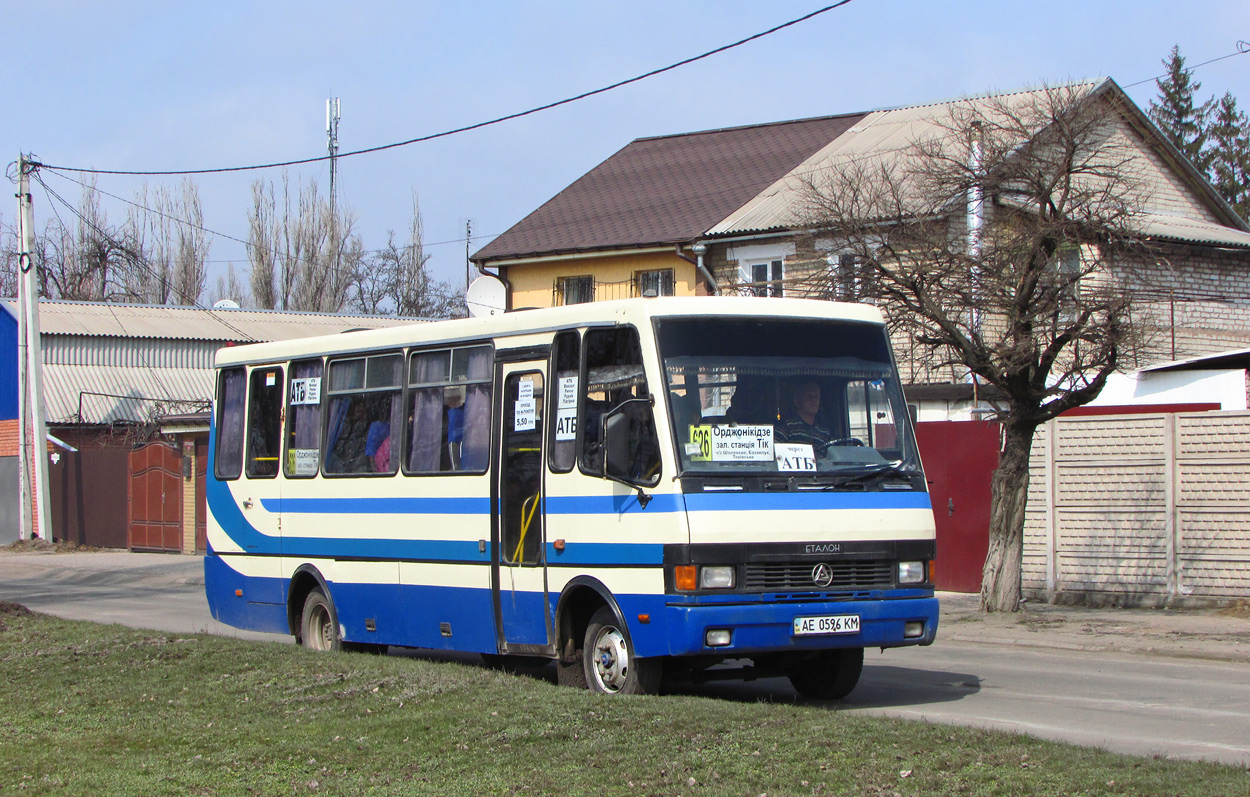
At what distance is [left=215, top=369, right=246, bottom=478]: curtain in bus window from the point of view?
14.2 m

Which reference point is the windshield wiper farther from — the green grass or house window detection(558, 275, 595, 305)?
house window detection(558, 275, 595, 305)

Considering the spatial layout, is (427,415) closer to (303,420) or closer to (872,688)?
(303,420)

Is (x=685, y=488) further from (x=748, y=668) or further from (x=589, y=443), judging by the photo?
(x=748, y=668)

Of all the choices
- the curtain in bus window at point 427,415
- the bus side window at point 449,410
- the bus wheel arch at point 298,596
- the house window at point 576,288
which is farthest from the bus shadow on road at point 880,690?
the house window at point 576,288

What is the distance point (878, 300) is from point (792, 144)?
20.5 m

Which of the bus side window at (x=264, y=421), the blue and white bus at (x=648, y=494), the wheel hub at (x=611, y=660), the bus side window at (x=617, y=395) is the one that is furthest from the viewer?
the bus side window at (x=264, y=421)

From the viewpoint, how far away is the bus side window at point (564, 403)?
10.1m

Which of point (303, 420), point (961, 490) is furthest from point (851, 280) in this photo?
point (303, 420)

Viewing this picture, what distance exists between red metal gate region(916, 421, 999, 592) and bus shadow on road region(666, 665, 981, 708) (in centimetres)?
721

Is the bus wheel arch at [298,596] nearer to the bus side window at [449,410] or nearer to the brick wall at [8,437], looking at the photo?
the bus side window at [449,410]

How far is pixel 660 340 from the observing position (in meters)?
9.51

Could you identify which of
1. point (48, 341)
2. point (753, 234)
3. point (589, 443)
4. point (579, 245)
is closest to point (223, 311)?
point (48, 341)

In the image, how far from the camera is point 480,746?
300 inches

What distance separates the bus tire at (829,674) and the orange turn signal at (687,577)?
152cm
